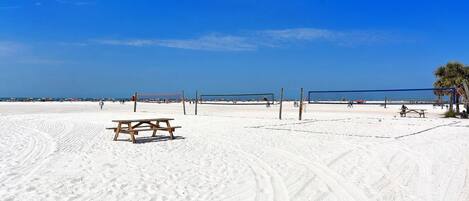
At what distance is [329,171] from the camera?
573 cm

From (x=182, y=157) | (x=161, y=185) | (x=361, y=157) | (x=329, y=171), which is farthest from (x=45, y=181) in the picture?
(x=361, y=157)

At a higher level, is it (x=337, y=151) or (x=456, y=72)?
(x=456, y=72)

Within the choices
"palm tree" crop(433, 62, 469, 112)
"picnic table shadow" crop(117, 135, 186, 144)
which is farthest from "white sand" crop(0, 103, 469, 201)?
"palm tree" crop(433, 62, 469, 112)

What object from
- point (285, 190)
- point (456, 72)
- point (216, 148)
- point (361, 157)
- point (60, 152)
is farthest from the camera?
point (456, 72)

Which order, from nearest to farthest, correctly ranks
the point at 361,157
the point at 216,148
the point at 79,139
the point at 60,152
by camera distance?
the point at 361,157, the point at 60,152, the point at 216,148, the point at 79,139

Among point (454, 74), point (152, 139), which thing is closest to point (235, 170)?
point (152, 139)

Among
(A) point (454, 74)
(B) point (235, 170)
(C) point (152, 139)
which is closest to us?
(B) point (235, 170)

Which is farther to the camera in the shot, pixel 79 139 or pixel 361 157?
pixel 79 139

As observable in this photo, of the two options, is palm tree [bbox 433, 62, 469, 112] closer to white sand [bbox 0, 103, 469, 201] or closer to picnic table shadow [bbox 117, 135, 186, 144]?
white sand [bbox 0, 103, 469, 201]

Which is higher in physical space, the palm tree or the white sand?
the palm tree

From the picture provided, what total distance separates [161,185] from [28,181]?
1.63 m

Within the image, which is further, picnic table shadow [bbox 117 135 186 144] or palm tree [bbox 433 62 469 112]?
palm tree [bbox 433 62 469 112]

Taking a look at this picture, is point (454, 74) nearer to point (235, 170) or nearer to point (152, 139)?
→ point (152, 139)

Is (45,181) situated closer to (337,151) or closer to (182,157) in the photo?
(182,157)
